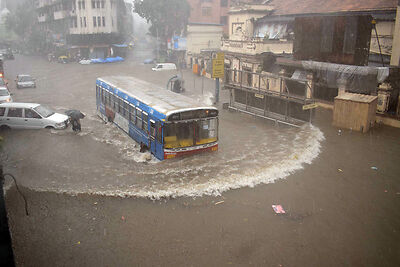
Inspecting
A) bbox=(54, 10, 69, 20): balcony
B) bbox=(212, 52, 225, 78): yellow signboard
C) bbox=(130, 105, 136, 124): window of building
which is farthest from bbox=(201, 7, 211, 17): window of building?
bbox=(130, 105, 136, 124): window of building

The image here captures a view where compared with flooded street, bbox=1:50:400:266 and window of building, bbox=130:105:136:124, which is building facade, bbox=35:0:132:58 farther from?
window of building, bbox=130:105:136:124

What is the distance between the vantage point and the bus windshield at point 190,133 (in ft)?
44.9

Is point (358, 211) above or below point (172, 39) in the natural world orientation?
below

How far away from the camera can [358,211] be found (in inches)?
430

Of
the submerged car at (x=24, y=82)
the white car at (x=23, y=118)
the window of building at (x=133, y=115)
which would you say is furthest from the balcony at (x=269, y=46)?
the submerged car at (x=24, y=82)

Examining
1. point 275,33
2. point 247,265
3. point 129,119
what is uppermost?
point 275,33

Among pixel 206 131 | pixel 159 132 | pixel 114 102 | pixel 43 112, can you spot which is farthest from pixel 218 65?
pixel 159 132

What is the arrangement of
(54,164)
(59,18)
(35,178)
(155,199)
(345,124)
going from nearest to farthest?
(155,199), (35,178), (54,164), (345,124), (59,18)

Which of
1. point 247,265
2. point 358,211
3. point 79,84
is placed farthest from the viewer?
point 79,84

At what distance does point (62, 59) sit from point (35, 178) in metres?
54.7

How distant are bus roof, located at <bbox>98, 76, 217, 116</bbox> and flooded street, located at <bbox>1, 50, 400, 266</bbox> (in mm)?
2272

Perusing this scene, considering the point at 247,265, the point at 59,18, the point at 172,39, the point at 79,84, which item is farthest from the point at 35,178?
the point at 59,18

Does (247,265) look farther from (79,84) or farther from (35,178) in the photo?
(79,84)

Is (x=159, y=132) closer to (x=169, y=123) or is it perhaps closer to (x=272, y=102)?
(x=169, y=123)
